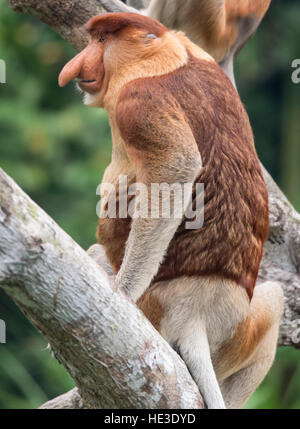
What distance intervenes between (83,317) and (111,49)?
3.05 feet

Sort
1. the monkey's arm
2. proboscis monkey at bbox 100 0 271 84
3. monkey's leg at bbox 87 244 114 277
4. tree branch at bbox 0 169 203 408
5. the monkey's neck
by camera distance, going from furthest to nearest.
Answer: proboscis monkey at bbox 100 0 271 84, monkey's leg at bbox 87 244 114 277, the monkey's neck, the monkey's arm, tree branch at bbox 0 169 203 408

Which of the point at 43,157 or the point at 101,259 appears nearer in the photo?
the point at 101,259

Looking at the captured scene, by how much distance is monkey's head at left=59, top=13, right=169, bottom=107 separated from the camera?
2.29 meters

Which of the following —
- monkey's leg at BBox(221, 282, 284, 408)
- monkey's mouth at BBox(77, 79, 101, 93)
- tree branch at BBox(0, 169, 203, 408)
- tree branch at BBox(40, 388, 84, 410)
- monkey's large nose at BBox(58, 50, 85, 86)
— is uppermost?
monkey's large nose at BBox(58, 50, 85, 86)

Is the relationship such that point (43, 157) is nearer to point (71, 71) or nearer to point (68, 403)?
point (68, 403)

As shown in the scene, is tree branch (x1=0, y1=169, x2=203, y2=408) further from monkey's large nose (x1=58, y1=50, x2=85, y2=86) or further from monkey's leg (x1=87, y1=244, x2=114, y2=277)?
monkey's large nose (x1=58, y1=50, x2=85, y2=86)

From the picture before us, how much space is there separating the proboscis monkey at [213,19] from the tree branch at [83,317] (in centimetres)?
213

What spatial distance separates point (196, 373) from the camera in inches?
87.9

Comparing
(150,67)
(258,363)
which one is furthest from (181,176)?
(258,363)

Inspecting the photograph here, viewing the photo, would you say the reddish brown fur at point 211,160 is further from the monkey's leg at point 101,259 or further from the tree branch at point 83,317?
the tree branch at point 83,317

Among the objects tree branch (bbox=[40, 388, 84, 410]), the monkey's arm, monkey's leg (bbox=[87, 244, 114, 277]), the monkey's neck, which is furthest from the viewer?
tree branch (bbox=[40, 388, 84, 410])

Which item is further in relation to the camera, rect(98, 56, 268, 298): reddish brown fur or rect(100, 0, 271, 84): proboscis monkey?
rect(100, 0, 271, 84): proboscis monkey

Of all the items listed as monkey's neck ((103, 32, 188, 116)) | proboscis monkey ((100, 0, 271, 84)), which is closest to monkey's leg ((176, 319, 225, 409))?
monkey's neck ((103, 32, 188, 116))

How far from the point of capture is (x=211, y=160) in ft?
7.44
